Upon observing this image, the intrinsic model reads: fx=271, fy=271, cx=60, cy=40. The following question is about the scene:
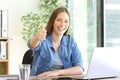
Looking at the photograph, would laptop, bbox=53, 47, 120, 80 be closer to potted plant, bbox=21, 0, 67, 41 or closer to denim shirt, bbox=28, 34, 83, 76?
denim shirt, bbox=28, 34, 83, 76

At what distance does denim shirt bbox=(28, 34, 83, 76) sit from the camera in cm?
213

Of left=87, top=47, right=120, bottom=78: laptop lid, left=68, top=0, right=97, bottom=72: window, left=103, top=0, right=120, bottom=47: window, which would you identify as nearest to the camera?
left=87, top=47, right=120, bottom=78: laptop lid

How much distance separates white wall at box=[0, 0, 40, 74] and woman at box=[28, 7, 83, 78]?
77.9 inches

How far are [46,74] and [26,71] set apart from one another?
382 millimetres

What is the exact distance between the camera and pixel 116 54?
1789 mm

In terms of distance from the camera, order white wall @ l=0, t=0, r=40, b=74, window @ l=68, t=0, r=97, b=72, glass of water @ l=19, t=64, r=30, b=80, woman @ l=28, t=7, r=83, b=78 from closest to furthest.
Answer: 1. glass of water @ l=19, t=64, r=30, b=80
2. woman @ l=28, t=7, r=83, b=78
3. window @ l=68, t=0, r=97, b=72
4. white wall @ l=0, t=0, r=40, b=74

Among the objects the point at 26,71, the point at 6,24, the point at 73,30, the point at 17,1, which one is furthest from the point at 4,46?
the point at 26,71

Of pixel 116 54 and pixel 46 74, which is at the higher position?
pixel 116 54

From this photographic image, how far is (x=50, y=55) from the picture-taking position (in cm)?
214

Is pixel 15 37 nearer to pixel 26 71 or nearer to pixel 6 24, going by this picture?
pixel 6 24

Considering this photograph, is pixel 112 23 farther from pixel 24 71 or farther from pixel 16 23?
pixel 24 71

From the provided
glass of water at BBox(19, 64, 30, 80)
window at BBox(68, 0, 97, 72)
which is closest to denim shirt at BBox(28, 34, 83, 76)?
glass of water at BBox(19, 64, 30, 80)

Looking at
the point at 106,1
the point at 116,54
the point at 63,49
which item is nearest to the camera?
the point at 116,54

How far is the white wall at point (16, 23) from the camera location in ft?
13.6
